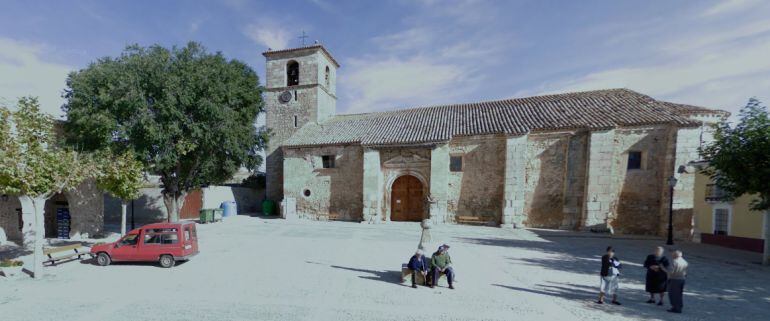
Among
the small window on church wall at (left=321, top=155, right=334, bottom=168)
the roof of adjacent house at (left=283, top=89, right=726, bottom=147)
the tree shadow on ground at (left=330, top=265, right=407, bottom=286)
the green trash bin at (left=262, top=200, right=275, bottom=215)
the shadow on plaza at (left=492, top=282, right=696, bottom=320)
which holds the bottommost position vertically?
the green trash bin at (left=262, top=200, right=275, bottom=215)

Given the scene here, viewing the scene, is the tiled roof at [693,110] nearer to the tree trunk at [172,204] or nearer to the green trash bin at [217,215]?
the tree trunk at [172,204]

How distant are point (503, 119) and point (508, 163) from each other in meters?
3.35

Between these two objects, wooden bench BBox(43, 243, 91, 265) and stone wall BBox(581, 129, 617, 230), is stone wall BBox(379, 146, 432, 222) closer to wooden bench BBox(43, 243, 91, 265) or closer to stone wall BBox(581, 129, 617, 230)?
stone wall BBox(581, 129, 617, 230)

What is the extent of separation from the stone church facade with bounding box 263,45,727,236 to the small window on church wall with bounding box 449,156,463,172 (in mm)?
65

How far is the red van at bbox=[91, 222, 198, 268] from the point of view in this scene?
8898 millimetres

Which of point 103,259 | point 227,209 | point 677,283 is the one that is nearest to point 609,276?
point 677,283

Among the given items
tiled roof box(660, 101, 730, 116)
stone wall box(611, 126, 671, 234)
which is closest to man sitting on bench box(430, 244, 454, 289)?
stone wall box(611, 126, 671, 234)

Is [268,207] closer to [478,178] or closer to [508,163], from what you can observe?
[478,178]

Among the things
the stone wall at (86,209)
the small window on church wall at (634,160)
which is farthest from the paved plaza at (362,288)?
the small window on church wall at (634,160)

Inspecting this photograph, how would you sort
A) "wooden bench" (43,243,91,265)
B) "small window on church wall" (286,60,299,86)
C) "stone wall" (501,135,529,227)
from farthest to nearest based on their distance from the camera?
"small window on church wall" (286,60,299,86)
"stone wall" (501,135,529,227)
"wooden bench" (43,243,91,265)

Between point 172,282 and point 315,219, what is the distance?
44.5 ft

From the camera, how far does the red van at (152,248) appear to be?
890 centimetres

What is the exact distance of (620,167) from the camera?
16.1m

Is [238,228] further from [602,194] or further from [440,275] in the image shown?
[602,194]
